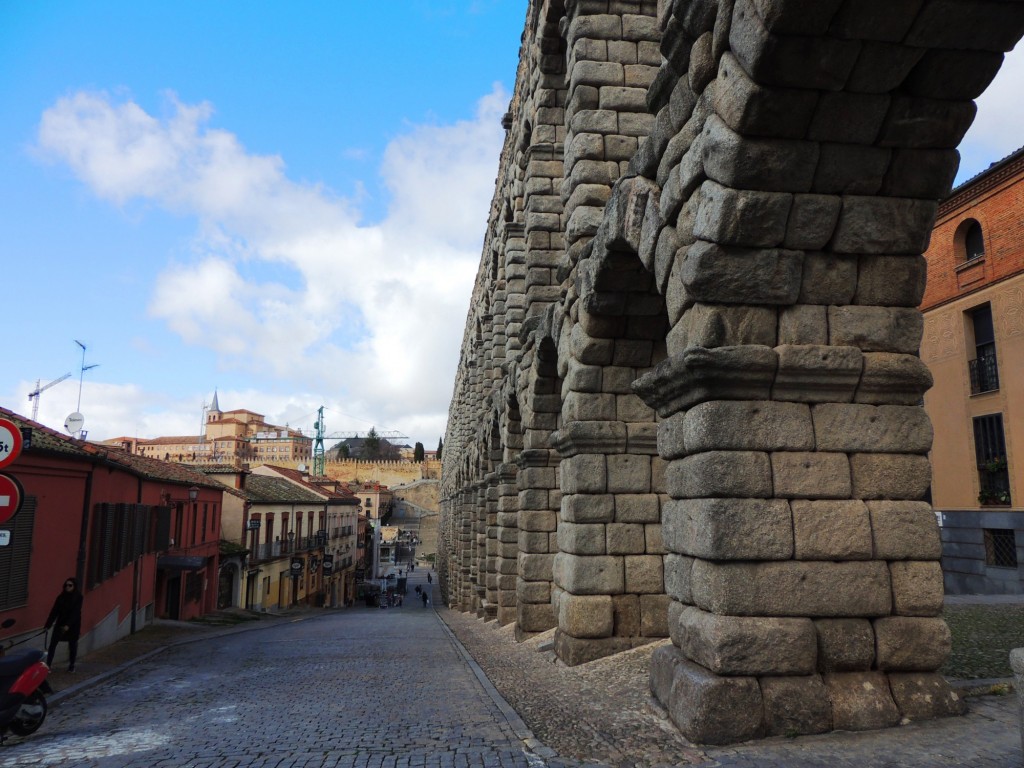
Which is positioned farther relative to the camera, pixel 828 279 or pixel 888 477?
pixel 828 279

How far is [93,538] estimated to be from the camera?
11.9 m

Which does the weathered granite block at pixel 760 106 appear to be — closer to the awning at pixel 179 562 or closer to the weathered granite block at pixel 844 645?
the weathered granite block at pixel 844 645

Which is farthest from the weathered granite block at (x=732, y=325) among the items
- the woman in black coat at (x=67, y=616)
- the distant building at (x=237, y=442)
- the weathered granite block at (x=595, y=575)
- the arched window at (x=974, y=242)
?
the distant building at (x=237, y=442)

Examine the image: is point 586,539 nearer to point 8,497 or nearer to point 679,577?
point 679,577

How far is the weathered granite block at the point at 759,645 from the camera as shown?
4.62m

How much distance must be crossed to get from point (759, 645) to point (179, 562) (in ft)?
56.4

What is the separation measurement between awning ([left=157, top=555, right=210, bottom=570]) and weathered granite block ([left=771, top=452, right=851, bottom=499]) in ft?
56.5

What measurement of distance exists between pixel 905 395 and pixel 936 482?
47.9 feet

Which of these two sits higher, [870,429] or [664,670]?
[870,429]

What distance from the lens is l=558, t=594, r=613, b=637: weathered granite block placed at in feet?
27.6

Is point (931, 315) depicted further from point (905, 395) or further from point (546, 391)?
point (905, 395)

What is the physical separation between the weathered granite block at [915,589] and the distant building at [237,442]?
313ft

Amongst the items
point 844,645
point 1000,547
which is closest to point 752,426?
point 844,645

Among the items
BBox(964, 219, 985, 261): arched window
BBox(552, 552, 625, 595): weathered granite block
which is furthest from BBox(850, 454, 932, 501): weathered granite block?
BBox(964, 219, 985, 261): arched window
